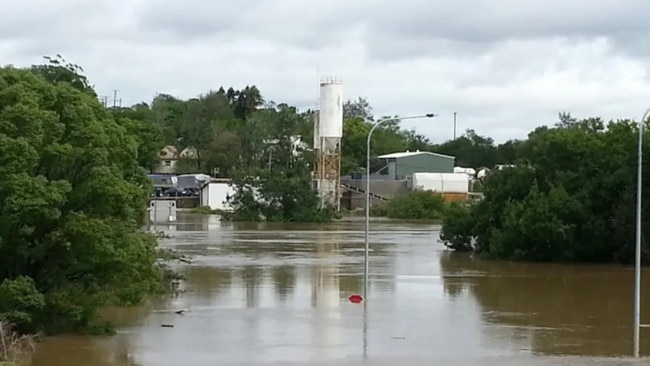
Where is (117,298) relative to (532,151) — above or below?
below

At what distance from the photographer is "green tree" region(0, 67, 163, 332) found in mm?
23406

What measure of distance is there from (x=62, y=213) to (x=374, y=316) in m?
9.17

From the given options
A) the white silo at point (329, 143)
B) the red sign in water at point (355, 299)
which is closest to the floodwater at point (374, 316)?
the red sign in water at point (355, 299)

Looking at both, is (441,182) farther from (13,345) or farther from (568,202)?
(13,345)

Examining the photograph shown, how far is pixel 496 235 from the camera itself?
168 feet

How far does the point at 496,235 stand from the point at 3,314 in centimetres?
3201

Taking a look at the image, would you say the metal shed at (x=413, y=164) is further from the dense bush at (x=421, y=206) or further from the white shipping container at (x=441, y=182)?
the dense bush at (x=421, y=206)

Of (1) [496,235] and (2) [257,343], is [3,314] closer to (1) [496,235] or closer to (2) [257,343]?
(2) [257,343]

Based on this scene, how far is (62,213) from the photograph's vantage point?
2453 centimetres

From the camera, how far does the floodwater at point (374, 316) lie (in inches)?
899

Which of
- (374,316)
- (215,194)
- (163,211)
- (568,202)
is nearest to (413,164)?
(215,194)

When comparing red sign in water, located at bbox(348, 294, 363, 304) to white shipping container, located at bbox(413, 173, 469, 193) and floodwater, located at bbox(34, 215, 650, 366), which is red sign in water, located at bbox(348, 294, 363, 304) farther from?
white shipping container, located at bbox(413, 173, 469, 193)

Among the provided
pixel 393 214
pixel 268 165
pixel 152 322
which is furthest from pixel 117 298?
pixel 268 165

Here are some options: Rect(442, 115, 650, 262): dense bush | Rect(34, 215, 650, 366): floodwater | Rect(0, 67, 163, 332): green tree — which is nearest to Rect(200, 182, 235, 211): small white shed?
Rect(442, 115, 650, 262): dense bush
